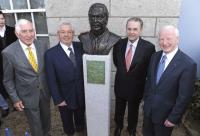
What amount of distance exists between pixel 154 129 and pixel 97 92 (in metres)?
0.94

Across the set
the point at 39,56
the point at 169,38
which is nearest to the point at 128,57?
the point at 169,38

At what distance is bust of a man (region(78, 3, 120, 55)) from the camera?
2.96 m

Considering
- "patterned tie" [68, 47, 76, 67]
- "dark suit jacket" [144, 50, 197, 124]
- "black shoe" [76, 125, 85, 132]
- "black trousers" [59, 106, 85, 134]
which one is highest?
"patterned tie" [68, 47, 76, 67]

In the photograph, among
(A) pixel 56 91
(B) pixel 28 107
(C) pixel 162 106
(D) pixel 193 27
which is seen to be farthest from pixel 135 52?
(D) pixel 193 27

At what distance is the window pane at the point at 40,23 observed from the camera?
519 centimetres

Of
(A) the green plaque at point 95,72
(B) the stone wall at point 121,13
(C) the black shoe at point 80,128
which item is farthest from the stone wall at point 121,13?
(C) the black shoe at point 80,128

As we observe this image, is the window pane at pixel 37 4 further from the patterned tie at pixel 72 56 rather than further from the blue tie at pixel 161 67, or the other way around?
the blue tie at pixel 161 67

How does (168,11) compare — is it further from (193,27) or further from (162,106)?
(162,106)

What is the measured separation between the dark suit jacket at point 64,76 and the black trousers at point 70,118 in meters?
0.15

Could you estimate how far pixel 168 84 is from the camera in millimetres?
2666

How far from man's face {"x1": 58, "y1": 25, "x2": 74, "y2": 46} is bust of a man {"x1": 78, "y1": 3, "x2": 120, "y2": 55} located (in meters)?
0.27

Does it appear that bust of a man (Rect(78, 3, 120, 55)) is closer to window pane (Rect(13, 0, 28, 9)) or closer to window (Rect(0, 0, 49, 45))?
window (Rect(0, 0, 49, 45))

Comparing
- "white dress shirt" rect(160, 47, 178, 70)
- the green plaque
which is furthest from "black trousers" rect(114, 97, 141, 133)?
"white dress shirt" rect(160, 47, 178, 70)

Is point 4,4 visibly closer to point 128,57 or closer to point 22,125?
point 22,125
